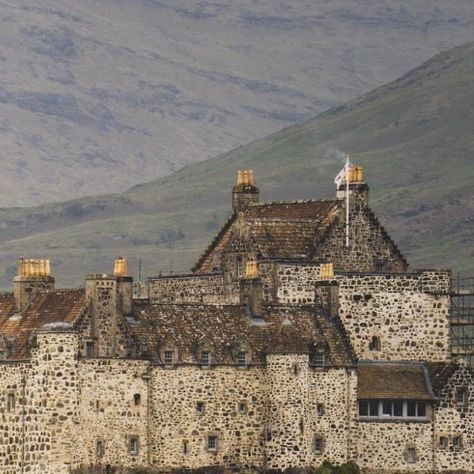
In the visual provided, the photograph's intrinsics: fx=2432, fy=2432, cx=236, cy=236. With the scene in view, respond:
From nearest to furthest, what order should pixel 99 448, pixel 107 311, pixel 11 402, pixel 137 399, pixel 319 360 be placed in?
pixel 11 402, pixel 99 448, pixel 137 399, pixel 107 311, pixel 319 360

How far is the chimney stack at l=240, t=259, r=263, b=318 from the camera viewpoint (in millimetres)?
109812

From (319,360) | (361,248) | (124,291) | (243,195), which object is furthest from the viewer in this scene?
(243,195)

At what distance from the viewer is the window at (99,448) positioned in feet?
339

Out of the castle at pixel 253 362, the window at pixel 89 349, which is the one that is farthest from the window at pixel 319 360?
the window at pixel 89 349

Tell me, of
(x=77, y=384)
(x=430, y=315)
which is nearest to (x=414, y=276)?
(x=430, y=315)

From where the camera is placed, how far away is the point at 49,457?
102188 mm

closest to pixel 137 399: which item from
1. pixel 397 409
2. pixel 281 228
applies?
pixel 397 409

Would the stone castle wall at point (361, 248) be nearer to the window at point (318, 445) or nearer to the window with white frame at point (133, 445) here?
the window at point (318, 445)

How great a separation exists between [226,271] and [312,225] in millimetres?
5068

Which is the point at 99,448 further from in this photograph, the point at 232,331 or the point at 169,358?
the point at 232,331

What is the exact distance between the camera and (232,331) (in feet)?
356

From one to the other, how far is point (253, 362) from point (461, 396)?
10.0 m

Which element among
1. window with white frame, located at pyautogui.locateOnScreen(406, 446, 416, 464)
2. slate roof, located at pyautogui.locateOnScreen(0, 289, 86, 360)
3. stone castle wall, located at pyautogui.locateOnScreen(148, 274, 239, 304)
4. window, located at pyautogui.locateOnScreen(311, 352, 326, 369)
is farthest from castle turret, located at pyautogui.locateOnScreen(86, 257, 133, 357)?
window with white frame, located at pyautogui.locateOnScreen(406, 446, 416, 464)

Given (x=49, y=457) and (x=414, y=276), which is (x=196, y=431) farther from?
(x=414, y=276)
